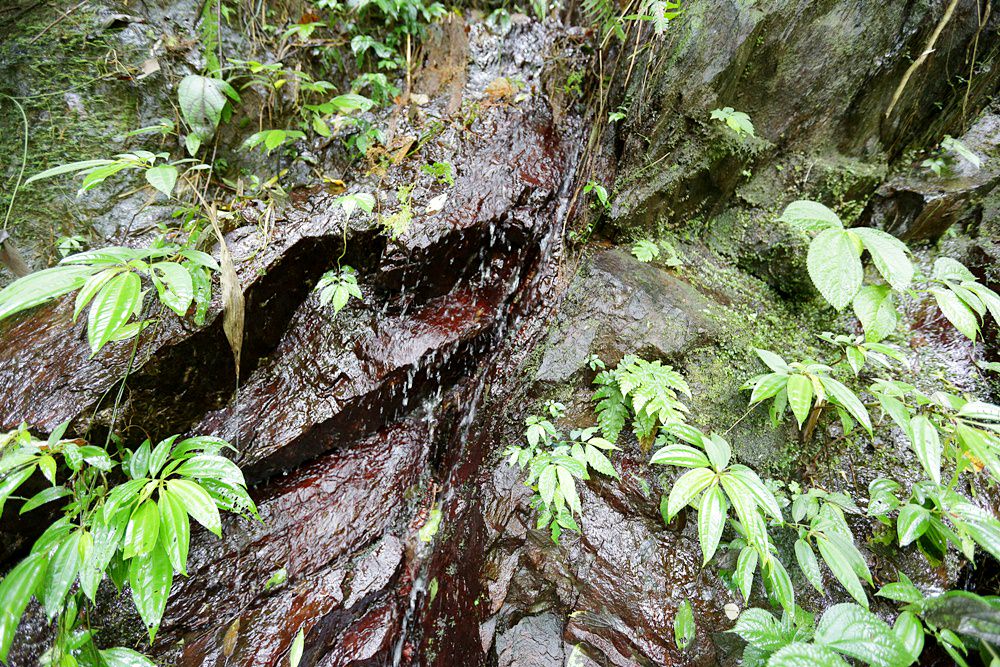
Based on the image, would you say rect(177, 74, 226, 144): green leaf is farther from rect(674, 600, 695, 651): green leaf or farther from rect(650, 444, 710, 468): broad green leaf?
rect(674, 600, 695, 651): green leaf

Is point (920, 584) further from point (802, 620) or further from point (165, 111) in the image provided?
point (165, 111)

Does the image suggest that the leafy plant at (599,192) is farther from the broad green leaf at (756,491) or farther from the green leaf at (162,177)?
the green leaf at (162,177)

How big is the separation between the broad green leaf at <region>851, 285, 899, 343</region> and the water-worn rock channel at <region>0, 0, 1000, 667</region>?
37.5 inches

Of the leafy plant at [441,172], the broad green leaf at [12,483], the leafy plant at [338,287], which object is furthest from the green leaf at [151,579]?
the leafy plant at [441,172]

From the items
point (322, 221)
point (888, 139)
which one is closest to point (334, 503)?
point (322, 221)

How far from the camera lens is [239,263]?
10.1 ft

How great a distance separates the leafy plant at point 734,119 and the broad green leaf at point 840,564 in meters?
3.04

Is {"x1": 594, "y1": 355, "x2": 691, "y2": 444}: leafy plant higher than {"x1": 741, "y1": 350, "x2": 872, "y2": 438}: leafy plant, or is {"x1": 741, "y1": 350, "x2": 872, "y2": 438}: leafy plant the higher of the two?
{"x1": 741, "y1": 350, "x2": 872, "y2": 438}: leafy plant

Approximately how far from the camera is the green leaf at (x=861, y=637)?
1.56 meters

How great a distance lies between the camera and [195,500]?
168 centimetres

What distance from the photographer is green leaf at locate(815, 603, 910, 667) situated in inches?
61.5

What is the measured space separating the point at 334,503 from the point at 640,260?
3.21 m

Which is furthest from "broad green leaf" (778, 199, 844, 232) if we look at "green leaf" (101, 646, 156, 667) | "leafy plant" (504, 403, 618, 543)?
"green leaf" (101, 646, 156, 667)

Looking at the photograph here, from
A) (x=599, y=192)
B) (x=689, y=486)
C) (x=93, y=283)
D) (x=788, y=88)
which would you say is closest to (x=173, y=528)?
(x=93, y=283)
